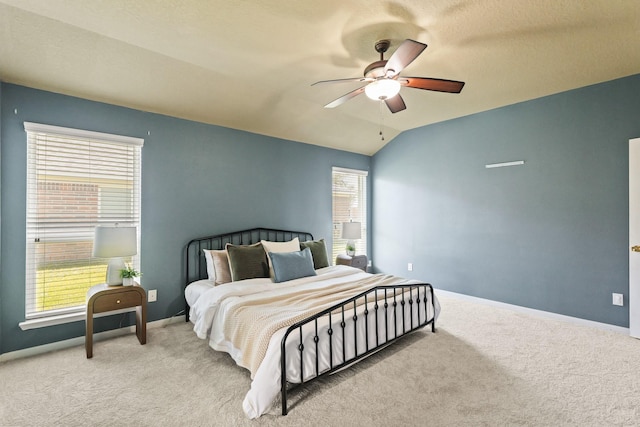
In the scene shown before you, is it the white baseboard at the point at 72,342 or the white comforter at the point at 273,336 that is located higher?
the white comforter at the point at 273,336

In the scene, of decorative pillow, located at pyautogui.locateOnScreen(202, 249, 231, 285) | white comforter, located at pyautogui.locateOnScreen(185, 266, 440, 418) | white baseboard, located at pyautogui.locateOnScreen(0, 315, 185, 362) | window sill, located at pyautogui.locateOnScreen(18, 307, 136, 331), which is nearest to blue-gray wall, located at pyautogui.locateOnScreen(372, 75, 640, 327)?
white comforter, located at pyautogui.locateOnScreen(185, 266, 440, 418)

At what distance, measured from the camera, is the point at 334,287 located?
3.19 meters

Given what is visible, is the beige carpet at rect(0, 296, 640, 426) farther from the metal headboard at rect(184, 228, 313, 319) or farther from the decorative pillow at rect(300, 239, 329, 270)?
the decorative pillow at rect(300, 239, 329, 270)

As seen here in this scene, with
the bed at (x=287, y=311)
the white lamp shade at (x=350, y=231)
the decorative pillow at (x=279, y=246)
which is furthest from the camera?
the white lamp shade at (x=350, y=231)

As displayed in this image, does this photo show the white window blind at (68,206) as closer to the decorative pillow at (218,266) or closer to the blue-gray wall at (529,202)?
the decorative pillow at (218,266)

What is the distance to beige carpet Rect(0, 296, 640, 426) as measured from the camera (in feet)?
6.67

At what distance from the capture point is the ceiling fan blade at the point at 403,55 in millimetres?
2029

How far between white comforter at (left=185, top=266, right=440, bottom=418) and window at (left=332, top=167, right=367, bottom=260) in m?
1.57

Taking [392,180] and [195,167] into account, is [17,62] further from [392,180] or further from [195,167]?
[392,180]

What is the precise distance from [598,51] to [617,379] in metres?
2.94

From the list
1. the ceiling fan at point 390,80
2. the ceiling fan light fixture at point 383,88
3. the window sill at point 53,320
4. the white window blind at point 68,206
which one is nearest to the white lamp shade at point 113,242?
the white window blind at point 68,206

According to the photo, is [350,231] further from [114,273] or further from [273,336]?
[114,273]

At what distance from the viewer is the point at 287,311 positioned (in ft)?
8.19

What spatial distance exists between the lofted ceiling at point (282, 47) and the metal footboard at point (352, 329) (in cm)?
223
